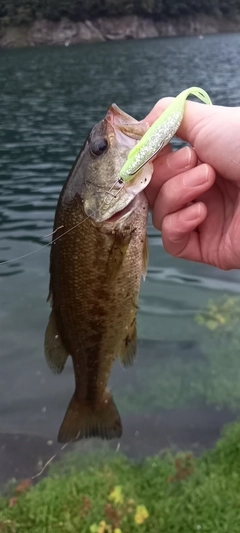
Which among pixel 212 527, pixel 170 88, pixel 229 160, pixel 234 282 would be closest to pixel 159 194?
pixel 229 160

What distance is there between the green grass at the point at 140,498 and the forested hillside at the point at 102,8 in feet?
255

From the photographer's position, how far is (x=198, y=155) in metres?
2.77

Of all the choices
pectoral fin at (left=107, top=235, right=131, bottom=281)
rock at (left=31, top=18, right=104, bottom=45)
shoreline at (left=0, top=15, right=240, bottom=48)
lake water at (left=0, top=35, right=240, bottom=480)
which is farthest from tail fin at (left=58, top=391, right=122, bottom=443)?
rock at (left=31, top=18, right=104, bottom=45)

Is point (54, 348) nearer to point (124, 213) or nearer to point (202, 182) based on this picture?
point (124, 213)

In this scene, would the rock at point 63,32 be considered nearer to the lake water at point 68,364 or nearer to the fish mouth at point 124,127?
the lake water at point 68,364

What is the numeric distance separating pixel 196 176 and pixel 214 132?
0.86ft

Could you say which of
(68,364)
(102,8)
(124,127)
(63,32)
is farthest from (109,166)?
(102,8)

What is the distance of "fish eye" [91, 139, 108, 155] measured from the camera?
257 cm

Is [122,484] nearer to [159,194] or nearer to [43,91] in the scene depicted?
[159,194]

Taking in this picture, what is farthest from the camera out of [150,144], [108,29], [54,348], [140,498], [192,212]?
[108,29]

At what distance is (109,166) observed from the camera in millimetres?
2562

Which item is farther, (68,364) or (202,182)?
(68,364)

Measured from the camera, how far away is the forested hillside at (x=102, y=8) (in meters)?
74.2

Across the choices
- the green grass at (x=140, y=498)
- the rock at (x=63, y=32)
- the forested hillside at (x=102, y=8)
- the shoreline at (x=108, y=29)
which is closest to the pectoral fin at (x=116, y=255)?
the green grass at (x=140, y=498)
